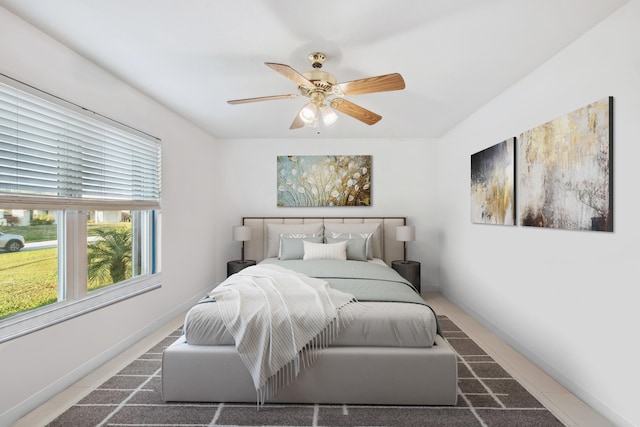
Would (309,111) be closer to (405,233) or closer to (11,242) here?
(11,242)

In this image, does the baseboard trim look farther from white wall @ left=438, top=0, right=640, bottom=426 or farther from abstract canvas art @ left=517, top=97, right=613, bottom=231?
abstract canvas art @ left=517, top=97, right=613, bottom=231

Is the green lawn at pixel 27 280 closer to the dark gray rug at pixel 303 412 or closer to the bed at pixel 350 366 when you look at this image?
the dark gray rug at pixel 303 412

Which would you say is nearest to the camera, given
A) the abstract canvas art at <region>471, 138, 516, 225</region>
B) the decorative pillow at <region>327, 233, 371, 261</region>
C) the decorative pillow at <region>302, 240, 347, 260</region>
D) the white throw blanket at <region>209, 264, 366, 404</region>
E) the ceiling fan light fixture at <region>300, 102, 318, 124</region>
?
the white throw blanket at <region>209, 264, 366, 404</region>

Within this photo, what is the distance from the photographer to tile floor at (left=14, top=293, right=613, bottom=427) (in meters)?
2.00

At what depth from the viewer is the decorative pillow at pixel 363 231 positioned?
469cm

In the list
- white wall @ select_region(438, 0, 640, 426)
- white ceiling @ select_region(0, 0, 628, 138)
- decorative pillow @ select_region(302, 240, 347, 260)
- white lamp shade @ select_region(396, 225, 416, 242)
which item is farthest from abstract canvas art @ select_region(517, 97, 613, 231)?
decorative pillow @ select_region(302, 240, 347, 260)

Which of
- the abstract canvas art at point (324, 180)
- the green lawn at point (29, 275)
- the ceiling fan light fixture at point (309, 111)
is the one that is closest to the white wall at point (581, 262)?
the ceiling fan light fixture at point (309, 111)

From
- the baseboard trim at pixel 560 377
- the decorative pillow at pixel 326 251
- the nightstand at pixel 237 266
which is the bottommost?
the baseboard trim at pixel 560 377

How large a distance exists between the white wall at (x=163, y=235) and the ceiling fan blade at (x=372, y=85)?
1.94 metres

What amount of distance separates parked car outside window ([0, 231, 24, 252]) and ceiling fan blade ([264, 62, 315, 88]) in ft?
6.31

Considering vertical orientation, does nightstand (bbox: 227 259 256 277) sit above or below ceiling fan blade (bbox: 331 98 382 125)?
below

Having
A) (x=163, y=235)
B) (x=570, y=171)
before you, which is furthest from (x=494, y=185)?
(x=163, y=235)

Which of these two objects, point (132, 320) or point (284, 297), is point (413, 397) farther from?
point (132, 320)

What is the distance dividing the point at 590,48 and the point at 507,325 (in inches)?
92.0
